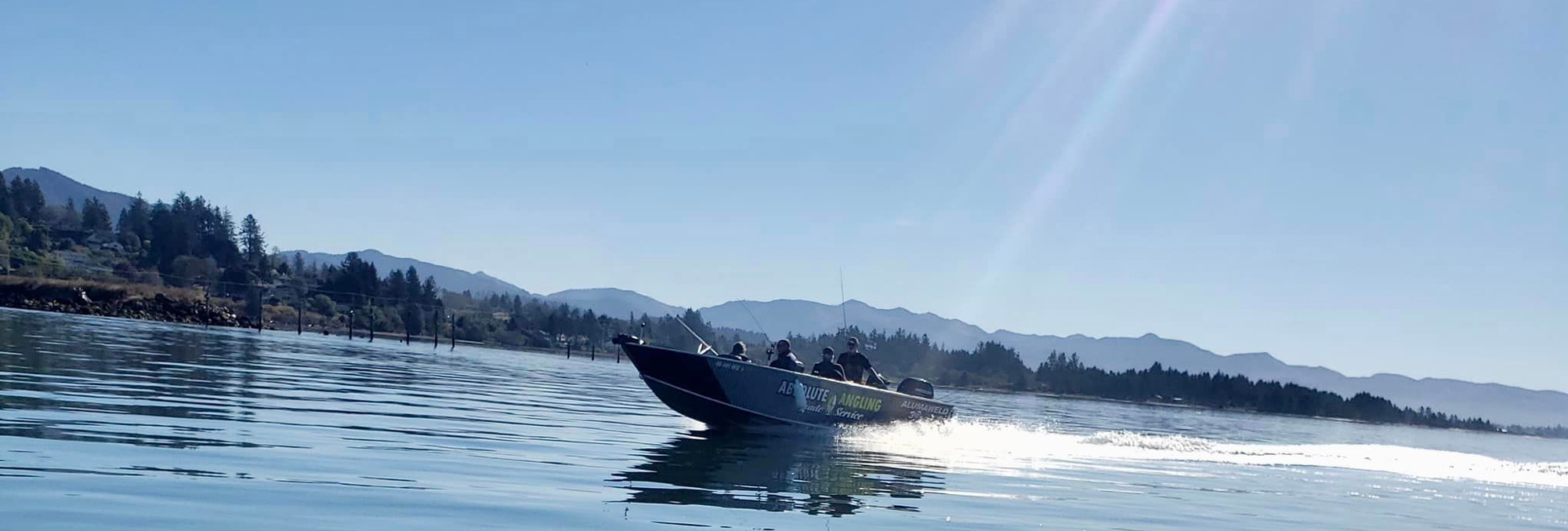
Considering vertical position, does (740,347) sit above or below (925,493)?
above

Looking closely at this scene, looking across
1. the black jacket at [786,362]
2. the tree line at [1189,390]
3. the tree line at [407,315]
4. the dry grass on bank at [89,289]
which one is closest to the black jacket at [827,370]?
the black jacket at [786,362]

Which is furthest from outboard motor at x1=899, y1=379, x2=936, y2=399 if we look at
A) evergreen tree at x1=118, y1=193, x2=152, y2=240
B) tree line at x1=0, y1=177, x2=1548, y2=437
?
evergreen tree at x1=118, y1=193, x2=152, y2=240

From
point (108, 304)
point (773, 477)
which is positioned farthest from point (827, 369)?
point (108, 304)

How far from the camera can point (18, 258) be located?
12269 centimetres

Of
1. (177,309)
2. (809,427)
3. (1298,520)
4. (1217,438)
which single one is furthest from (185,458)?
(177,309)

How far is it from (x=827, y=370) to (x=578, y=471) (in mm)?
11253

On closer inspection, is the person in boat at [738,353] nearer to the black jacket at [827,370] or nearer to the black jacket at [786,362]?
the black jacket at [786,362]

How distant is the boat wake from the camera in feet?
68.6

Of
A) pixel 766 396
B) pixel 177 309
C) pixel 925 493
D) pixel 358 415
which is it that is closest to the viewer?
pixel 925 493

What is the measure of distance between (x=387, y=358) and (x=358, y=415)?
33.3 metres

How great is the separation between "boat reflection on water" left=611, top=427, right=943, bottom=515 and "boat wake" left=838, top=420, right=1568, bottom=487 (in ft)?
5.46

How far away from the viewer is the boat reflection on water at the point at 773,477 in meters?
12.4

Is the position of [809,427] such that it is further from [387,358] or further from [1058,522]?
[387,358]

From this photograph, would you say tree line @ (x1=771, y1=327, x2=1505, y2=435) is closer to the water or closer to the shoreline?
the shoreline
